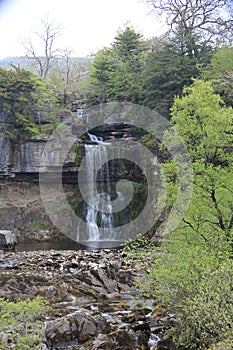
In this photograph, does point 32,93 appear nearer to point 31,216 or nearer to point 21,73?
point 21,73

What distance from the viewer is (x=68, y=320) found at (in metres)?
8.12

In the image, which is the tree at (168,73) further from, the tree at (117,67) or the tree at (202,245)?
the tree at (202,245)

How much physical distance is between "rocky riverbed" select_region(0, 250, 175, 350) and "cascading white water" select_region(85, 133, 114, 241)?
9112mm

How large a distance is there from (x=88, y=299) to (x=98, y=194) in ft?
50.4

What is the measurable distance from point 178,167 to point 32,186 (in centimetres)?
1853

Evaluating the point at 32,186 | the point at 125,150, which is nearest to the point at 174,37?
the point at 125,150

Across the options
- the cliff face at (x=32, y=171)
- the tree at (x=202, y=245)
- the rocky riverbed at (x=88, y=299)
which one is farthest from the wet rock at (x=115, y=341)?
the cliff face at (x=32, y=171)

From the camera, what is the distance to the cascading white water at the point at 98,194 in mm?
25266

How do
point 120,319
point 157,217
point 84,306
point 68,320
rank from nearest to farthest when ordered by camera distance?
point 68,320
point 120,319
point 84,306
point 157,217

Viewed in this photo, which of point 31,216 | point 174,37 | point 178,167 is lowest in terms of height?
point 31,216

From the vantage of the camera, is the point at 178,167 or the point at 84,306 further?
the point at 178,167

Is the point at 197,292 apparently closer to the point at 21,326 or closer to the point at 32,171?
the point at 21,326

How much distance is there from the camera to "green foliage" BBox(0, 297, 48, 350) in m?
6.49

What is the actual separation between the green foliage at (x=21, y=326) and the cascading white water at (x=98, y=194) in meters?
17.7
